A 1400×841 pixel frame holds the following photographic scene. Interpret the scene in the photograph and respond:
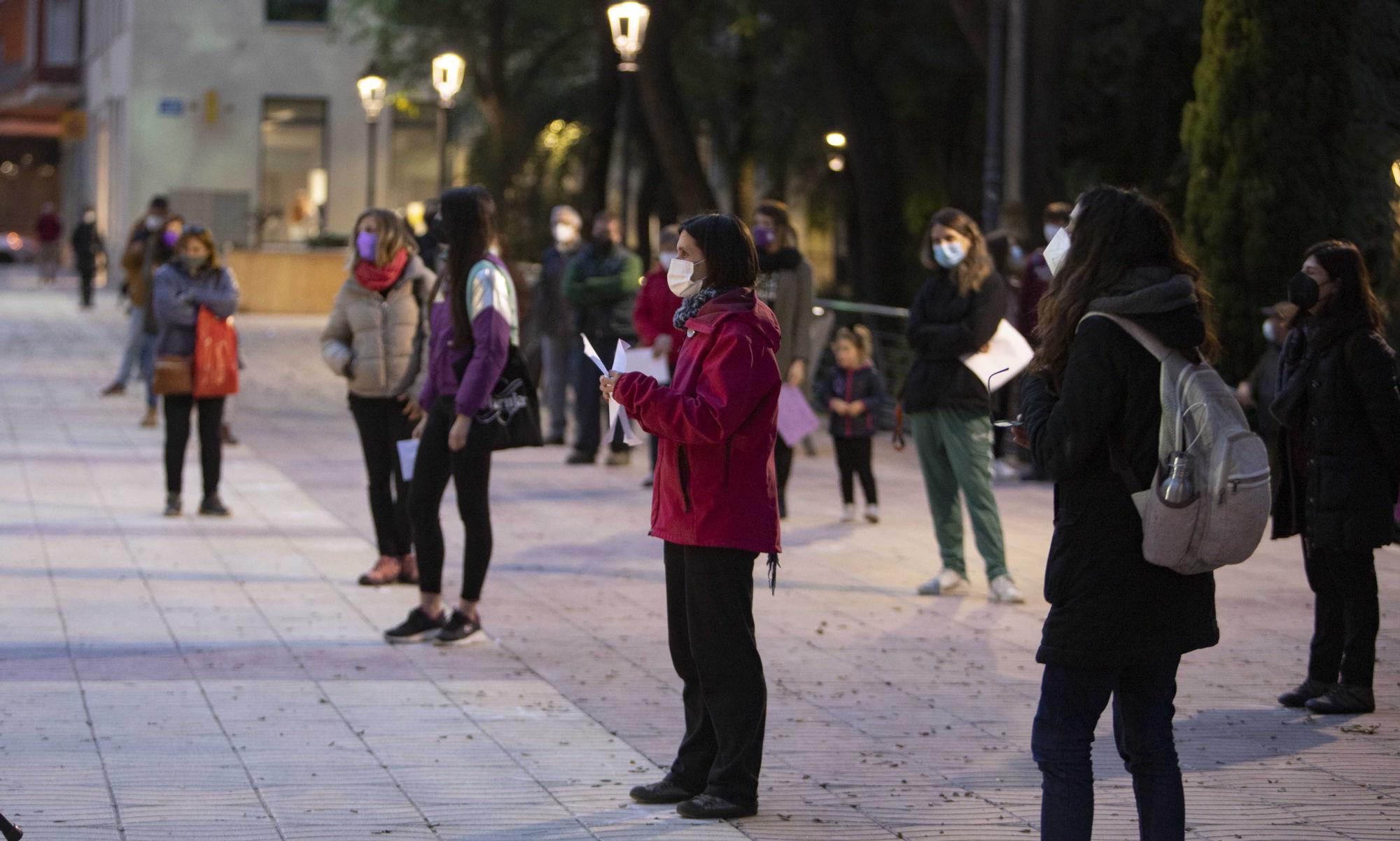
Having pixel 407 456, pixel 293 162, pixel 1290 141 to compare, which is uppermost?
pixel 293 162

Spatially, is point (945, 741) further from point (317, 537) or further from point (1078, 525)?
point (317, 537)

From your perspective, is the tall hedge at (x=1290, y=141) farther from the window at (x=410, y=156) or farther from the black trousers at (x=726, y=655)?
the window at (x=410, y=156)

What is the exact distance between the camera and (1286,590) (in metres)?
10.3

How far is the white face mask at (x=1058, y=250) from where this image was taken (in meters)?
4.70

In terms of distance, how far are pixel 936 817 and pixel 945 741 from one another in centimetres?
100

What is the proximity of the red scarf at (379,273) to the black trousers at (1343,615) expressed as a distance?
14.9ft

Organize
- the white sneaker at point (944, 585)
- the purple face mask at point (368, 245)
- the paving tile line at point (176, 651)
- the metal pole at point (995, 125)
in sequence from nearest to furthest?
the paving tile line at point (176, 651), the purple face mask at point (368, 245), the white sneaker at point (944, 585), the metal pole at point (995, 125)

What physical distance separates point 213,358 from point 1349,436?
7.39m

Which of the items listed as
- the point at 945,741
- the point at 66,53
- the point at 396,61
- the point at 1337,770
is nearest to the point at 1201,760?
the point at 1337,770

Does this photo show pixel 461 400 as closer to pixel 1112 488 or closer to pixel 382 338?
pixel 382 338

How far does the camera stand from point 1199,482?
14.6ft

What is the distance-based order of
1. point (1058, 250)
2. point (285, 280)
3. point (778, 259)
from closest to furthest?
point (1058, 250) → point (778, 259) → point (285, 280)

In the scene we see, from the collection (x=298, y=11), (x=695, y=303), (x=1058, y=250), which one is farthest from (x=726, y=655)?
(x=298, y=11)

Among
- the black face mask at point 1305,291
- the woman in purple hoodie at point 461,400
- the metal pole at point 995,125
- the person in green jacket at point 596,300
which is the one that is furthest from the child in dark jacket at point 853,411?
the black face mask at point 1305,291
